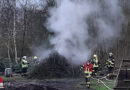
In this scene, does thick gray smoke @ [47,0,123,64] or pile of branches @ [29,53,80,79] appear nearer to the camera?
thick gray smoke @ [47,0,123,64]

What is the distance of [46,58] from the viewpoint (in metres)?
18.6

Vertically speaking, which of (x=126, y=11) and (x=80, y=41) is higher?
(x=126, y=11)

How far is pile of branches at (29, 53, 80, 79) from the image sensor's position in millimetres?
18266

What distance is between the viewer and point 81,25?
742 inches

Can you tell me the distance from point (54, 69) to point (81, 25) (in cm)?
409

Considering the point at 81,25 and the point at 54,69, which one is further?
the point at 81,25

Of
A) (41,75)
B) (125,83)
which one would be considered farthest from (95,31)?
(125,83)

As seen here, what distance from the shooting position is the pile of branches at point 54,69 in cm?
1827

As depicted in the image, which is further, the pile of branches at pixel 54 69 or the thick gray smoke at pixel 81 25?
the pile of branches at pixel 54 69

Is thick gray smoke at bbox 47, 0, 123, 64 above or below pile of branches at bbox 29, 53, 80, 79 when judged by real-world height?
above

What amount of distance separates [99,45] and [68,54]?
5652mm

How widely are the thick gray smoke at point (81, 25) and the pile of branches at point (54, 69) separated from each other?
55 cm

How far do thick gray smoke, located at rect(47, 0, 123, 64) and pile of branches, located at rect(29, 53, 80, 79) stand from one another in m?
0.55

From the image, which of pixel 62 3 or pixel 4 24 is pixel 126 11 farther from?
pixel 4 24
